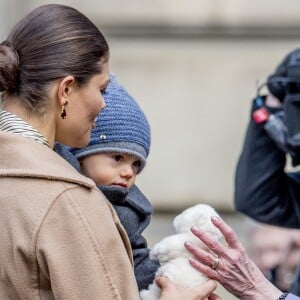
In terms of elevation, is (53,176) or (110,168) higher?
(53,176)

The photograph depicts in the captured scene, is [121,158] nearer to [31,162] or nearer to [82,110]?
[82,110]

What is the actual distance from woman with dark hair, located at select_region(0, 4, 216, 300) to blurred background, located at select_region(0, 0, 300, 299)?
3.48 meters

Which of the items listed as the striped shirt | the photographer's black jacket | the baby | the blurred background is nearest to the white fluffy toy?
the baby

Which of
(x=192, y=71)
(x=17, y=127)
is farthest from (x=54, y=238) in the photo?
(x=192, y=71)

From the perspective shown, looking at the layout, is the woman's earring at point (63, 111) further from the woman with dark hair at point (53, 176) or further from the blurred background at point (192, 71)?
the blurred background at point (192, 71)

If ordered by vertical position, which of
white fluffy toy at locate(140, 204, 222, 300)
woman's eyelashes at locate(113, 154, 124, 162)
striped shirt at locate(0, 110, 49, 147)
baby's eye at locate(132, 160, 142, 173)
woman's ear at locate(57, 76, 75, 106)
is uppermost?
woman's ear at locate(57, 76, 75, 106)

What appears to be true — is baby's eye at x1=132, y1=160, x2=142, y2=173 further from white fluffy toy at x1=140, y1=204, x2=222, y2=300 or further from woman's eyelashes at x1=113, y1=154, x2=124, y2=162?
white fluffy toy at x1=140, y1=204, x2=222, y2=300

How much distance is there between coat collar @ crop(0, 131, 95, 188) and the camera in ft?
10.5

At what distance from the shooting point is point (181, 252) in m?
3.67

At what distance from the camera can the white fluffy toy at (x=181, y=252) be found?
3.59 metres

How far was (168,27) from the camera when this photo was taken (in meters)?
6.86

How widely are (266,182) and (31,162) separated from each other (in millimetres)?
2099

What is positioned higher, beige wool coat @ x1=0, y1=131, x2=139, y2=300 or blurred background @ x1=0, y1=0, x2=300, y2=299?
beige wool coat @ x1=0, y1=131, x2=139, y2=300

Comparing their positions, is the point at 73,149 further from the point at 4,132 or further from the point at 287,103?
the point at 287,103
